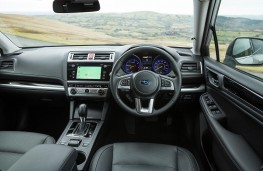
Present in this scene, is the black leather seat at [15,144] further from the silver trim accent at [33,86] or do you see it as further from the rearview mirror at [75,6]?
the rearview mirror at [75,6]

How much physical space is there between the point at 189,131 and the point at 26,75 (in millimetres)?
1992

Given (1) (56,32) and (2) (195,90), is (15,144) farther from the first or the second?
(2) (195,90)

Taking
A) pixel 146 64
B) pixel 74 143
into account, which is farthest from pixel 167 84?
pixel 74 143

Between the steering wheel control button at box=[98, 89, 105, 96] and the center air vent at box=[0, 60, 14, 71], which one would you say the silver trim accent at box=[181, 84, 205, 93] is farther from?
the center air vent at box=[0, 60, 14, 71]

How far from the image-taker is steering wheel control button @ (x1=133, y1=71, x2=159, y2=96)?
8.59 feet

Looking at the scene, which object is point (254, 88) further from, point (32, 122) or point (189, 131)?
point (32, 122)

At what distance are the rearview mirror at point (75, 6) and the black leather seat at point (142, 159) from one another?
3.72 ft

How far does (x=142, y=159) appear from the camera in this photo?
7.55 ft

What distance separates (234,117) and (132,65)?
103 cm

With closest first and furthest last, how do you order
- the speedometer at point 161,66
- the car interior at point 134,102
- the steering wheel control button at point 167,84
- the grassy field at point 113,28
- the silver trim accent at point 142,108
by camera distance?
the car interior at point 134,102, the silver trim accent at point 142,108, the steering wheel control button at point 167,84, the speedometer at point 161,66, the grassy field at point 113,28

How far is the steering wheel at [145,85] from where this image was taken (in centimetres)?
259

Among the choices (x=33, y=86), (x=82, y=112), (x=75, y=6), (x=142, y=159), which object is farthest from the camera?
(x=33, y=86)

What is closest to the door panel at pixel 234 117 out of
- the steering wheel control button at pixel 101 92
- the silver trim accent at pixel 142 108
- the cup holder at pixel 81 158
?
the silver trim accent at pixel 142 108

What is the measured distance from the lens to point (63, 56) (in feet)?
11.2
